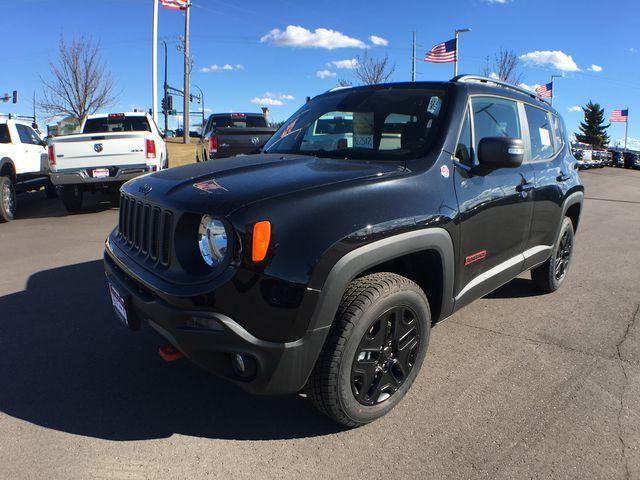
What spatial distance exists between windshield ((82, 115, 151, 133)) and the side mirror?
32.1 ft

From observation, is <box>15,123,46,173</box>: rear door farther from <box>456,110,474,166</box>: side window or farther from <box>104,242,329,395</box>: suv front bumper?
<box>456,110,474,166</box>: side window

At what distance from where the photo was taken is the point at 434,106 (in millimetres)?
3230

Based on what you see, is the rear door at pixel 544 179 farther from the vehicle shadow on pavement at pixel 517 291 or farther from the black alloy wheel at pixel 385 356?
the black alloy wheel at pixel 385 356

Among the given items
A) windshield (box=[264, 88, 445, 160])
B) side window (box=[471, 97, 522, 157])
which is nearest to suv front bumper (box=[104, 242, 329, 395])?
windshield (box=[264, 88, 445, 160])

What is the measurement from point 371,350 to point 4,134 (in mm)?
10255

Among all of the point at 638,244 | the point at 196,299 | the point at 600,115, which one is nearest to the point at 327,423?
the point at 196,299

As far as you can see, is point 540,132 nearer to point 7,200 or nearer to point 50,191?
point 7,200

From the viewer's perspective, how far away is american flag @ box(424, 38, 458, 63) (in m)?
22.9

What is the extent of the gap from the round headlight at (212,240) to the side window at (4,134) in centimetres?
970

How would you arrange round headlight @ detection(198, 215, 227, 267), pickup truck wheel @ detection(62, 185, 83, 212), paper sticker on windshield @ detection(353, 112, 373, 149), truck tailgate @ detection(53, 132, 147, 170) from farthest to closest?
pickup truck wheel @ detection(62, 185, 83, 212), truck tailgate @ detection(53, 132, 147, 170), paper sticker on windshield @ detection(353, 112, 373, 149), round headlight @ detection(198, 215, 227, 267)

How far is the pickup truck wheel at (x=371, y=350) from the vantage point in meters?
2.37

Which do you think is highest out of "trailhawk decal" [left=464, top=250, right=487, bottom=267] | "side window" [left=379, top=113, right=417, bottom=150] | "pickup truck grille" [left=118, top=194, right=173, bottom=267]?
"side window" [left=379, top=113, right=417, bottom=150]

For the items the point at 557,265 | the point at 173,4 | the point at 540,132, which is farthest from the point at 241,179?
the point at 173,4

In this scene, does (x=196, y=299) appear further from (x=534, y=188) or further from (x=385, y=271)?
(x=534, y=188)
